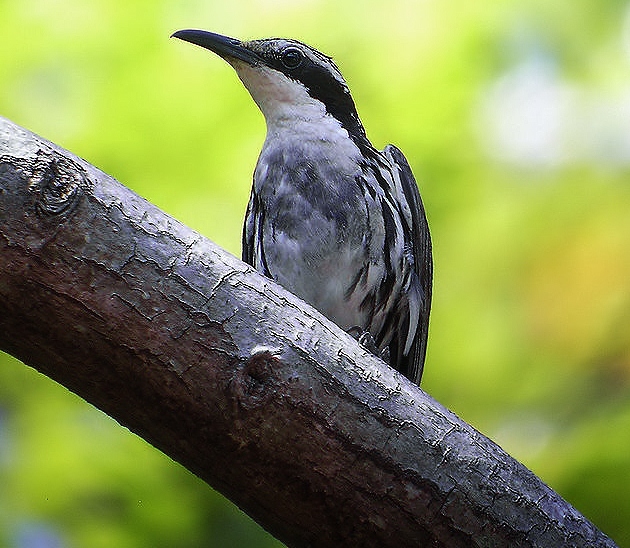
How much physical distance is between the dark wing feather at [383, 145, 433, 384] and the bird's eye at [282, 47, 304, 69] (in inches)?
14.8

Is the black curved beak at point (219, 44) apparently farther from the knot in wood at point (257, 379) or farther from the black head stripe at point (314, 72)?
the knot in wood at point (257, 379)

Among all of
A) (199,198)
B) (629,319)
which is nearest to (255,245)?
(199,198)

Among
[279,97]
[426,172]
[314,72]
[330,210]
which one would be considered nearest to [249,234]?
[330,210]

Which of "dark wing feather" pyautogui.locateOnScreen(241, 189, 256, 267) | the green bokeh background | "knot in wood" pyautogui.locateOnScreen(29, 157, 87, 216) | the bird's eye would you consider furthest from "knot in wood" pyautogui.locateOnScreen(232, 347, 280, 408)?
the green bokeh background

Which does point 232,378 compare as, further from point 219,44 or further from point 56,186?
point 219,44

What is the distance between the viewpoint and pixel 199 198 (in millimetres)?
3281

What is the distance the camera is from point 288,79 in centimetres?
273

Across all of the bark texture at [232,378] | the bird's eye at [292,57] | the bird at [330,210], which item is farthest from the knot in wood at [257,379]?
the bird's eye at [292,57]

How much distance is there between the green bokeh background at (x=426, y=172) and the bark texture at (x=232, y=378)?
1520 mm

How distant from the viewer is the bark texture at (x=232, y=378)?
4.73 feet

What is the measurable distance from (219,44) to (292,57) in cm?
23

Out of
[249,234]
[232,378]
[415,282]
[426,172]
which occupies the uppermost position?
[426,172]

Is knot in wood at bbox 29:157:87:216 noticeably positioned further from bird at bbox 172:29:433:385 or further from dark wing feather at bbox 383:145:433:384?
dark wing feather at bbox 383:145:433:384

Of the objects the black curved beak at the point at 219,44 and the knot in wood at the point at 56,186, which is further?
A: the black curved beak at the point at 219,44
